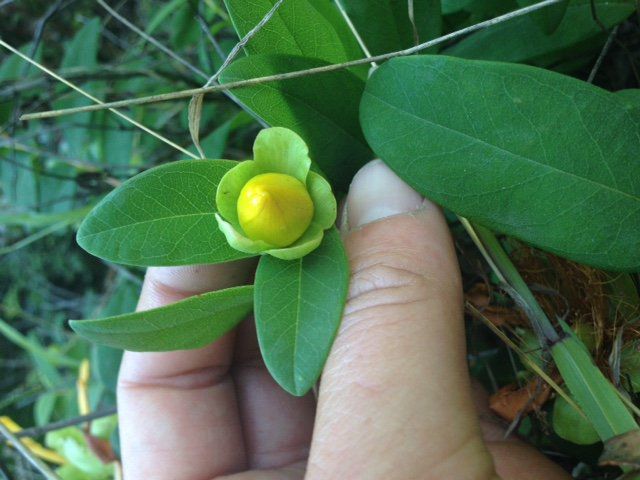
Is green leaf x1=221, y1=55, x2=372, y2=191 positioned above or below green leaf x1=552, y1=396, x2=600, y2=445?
above

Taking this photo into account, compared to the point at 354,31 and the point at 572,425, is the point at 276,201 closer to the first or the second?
the point at 354,31

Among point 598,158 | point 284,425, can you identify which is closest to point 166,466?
point 284,425

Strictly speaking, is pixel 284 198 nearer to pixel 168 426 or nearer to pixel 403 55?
pixel 403 55

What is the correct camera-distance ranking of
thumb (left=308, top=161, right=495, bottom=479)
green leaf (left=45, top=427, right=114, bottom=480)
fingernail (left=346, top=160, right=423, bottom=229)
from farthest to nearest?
green leaf (left=45, top=427, right=114, bottom=480)
fingernail (left=346, top=160, right=423, bottom=229)
thumb (left=308, top=161, right=495, bottom=479)

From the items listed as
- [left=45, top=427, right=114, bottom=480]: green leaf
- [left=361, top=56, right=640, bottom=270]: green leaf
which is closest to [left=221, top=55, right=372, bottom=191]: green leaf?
[left=361, top=56, right=640, bottom=270]: green leaf

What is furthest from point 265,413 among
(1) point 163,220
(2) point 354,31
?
(2) point 354,31

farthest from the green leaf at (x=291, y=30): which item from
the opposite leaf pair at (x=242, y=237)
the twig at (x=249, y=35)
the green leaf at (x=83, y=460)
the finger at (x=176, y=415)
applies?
the green leaf at (x=83, y=460)

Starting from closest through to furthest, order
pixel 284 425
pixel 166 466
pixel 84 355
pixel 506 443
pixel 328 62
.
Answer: pixel 328 62 → pixel 506 443 → pixel 166 466 → pixel 284 425 → pixel 84 355

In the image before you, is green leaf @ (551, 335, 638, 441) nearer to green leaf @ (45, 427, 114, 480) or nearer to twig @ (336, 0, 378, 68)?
twig @ (336, 0, 378, 68)
